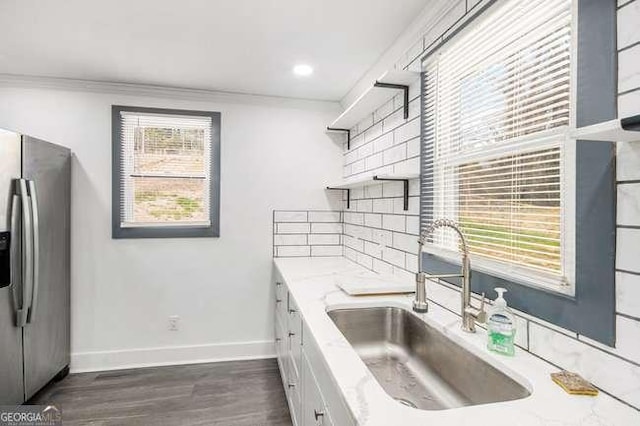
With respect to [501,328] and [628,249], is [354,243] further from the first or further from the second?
[628,249]

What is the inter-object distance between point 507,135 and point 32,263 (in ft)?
9.01

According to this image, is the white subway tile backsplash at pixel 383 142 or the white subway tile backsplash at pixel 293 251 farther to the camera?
the white subway tile backsplash at pixel 293 251

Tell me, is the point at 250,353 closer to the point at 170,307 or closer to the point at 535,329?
the point at 170,307

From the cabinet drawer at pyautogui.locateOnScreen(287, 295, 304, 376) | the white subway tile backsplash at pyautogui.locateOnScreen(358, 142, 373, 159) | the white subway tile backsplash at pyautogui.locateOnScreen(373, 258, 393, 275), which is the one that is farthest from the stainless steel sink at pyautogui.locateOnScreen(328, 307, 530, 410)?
the white subway tile backsplash at pyautogui.locateOnScreen(358, 142, 373, 159)

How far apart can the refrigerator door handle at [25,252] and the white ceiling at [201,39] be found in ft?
2.97

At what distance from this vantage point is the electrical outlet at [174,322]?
9.59 feet

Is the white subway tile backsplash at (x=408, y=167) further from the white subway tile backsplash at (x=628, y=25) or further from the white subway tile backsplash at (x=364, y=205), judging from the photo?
the white subway tile backsplash at (x=628, y=25)

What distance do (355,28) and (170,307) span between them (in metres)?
2.54

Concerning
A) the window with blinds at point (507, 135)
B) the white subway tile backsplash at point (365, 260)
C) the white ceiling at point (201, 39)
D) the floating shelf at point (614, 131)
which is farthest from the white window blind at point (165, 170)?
the floating shelf at point (614, 131)

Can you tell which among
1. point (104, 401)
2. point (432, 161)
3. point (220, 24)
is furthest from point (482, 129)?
point (104, 401)

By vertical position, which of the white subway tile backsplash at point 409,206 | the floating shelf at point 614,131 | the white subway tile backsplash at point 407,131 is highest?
the white subway tile backsplash at point 407,131

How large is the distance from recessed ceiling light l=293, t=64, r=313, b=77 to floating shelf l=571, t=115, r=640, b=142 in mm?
1982

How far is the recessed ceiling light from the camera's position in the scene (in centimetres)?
244

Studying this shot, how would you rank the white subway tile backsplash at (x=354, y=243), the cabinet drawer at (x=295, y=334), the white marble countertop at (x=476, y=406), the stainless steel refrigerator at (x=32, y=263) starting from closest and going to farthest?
the white marble countertop at (x=476, y=406), the cabinet drawer at (x=295, y=334), the stainless steel refrigerator at (x=32, y=263), the white subway tile backsplash at (x=354, y=243)
